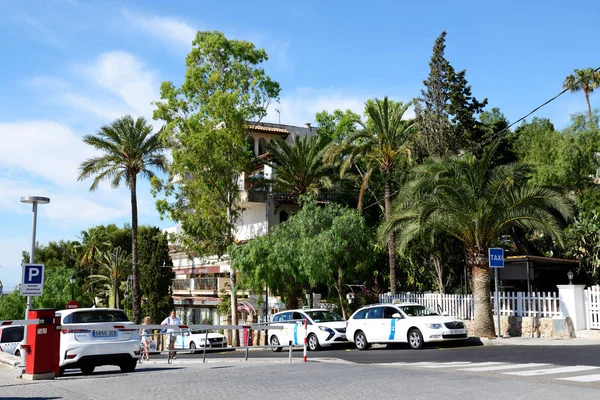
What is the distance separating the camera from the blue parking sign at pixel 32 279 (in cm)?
1619

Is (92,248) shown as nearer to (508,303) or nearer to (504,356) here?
(508,303)

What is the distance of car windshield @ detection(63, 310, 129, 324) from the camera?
1532 cm

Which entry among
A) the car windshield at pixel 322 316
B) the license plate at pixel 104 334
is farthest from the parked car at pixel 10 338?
the license plate at pixel 104 334

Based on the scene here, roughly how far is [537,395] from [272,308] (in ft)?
117

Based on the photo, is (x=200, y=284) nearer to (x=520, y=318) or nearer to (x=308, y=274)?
(x=308, y=274)

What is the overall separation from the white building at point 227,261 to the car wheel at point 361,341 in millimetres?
18495

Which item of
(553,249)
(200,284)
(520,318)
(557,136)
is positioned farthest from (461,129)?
(200,284)

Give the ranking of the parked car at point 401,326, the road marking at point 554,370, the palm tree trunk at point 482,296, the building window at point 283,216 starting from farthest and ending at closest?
the building window at point 283,216, the palm tree trunk at point 482,296, the parked car at point 401,326, the road marking at point 554,370

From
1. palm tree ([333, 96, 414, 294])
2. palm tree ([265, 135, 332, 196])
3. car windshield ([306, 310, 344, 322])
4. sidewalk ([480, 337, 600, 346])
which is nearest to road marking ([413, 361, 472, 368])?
sidewalk ([480, 337, 600, 346])

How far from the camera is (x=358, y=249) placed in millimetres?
33375

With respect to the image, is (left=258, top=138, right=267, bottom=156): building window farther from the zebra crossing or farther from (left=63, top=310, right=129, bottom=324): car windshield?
the zebra crossing

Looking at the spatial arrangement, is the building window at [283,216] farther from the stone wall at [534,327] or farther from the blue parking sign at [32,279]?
the blue parking sign at [32,279]

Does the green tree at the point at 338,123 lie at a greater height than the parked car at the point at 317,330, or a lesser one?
greater

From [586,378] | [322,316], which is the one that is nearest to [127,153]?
[322,316]
